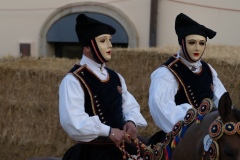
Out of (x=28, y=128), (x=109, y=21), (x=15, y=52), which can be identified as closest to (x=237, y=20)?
(x=109, y=21)

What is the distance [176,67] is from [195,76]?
0.43ft

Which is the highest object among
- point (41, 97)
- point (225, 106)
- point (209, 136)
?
point (225, 106)

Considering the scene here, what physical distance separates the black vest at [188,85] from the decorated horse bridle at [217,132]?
1152 mm

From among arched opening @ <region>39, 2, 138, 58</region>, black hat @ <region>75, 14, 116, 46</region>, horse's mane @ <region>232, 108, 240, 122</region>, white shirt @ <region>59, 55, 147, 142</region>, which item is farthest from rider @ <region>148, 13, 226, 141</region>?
arched opening @ <region>39, 2, 138, 58</region>

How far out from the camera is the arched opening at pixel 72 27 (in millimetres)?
7905

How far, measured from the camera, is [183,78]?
3.09 meters

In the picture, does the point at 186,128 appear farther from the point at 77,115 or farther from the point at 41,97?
the point at 41,97

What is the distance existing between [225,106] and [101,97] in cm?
109

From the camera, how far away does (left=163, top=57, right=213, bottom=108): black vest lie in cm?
307

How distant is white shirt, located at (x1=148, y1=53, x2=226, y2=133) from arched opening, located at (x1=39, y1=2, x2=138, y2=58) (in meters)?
4.75

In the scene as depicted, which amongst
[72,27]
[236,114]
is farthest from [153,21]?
[236,114]

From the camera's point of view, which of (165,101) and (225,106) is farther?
(165,101)

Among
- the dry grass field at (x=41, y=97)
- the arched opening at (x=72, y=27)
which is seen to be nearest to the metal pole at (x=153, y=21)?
the arched opening at (x=72, y=27)

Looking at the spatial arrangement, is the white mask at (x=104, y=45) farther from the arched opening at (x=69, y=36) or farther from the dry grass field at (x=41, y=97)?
the arched opening at (x=69, y=36)
